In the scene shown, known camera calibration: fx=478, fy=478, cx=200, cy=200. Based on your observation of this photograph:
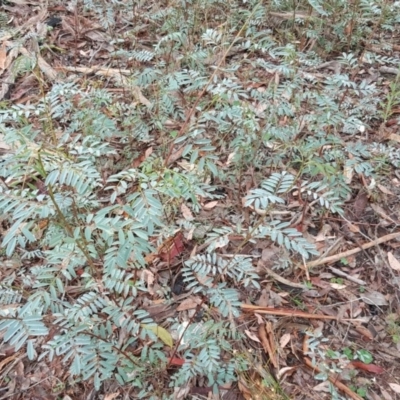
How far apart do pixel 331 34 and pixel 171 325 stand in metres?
2.06

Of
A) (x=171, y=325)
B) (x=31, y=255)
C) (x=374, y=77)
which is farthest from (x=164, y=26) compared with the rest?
(x=171, y=325)

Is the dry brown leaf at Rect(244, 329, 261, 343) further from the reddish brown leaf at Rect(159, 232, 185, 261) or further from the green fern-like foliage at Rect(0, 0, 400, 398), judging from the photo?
the reddish brown leaf at Rect(159, 232, 185, 261)

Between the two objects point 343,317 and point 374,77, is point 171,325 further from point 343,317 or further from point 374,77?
point 374,77

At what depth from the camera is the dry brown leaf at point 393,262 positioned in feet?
6.57

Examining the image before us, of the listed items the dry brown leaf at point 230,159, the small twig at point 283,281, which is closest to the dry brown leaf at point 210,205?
the dry brown leaf at point 230,159

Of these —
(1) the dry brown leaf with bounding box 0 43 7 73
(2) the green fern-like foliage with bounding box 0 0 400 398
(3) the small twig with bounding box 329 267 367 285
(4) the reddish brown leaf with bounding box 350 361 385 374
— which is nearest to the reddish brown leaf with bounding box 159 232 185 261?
(2) the green fern-like foliage with bounding box 0 0 400 398

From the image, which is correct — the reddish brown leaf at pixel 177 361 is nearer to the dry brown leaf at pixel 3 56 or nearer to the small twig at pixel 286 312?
the small twig at pixel 286 312

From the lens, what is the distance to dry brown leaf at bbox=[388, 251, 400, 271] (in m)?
2.00

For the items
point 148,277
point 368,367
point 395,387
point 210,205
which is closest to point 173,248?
point 148,277

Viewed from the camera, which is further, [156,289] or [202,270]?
[156,289]

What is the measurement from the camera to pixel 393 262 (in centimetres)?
202

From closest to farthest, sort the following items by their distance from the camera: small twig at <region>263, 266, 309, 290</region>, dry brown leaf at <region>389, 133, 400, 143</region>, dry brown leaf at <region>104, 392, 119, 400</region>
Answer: dry brown leaf at <region>104, 392, 119, 400</region>
small twig at <region>263, 266, 309, 290</region>
dry brown leaf at <region>389, 133, 400, 143</region>

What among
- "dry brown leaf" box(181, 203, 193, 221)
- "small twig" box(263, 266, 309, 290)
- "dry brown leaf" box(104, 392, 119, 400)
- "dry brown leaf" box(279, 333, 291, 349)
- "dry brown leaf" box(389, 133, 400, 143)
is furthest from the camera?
"dry brown leaf" box(389, 133, 400, 143)

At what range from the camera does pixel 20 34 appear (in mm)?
3066
